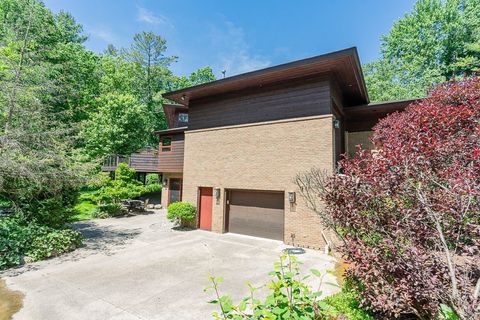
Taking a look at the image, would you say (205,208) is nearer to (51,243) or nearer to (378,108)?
(51,243)

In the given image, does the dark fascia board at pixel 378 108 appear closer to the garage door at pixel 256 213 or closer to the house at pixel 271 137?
the house at pixel 271 137

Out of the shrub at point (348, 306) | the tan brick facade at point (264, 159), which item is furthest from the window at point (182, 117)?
the shrub at point (348, 306)

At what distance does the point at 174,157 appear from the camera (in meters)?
16.5

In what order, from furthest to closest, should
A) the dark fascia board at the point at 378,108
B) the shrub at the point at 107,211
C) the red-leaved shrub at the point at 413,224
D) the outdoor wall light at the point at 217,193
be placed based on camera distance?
1. the shrub at the point at 107,211
2. the outdoor wall light at the point at 217,193
3. the dark fascia board at the point at 378,108
4. the red-leaved shrub at the point at 413,224

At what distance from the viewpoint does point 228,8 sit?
1396cm

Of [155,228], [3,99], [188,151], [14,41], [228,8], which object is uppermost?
[228,8]

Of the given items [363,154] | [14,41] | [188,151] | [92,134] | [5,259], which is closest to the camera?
[363,154]

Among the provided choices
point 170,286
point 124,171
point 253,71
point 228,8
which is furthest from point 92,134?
point 170,286

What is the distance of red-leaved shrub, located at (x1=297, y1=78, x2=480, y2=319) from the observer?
298cm

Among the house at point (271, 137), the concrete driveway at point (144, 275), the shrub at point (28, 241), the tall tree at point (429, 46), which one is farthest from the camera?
the tall tree at point (429, 46)

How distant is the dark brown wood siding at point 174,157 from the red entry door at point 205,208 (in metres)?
4.10

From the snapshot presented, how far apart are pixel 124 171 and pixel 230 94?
30.9 feet

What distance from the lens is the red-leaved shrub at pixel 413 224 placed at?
2.98 meters

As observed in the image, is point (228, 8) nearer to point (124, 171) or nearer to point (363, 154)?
point (124, 171)
